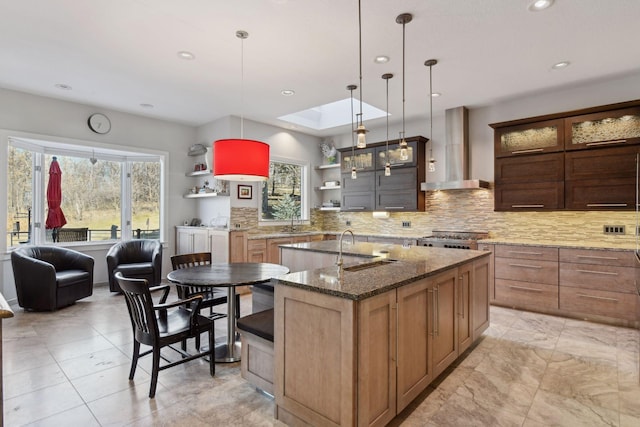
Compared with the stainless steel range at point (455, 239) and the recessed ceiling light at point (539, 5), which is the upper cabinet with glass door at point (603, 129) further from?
the recessed ceiling light at point (539, 5)

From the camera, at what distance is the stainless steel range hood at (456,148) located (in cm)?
523

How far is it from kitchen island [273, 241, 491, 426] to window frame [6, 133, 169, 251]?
186 inches

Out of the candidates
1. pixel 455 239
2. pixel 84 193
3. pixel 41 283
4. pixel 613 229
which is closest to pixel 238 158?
pixel 41 283

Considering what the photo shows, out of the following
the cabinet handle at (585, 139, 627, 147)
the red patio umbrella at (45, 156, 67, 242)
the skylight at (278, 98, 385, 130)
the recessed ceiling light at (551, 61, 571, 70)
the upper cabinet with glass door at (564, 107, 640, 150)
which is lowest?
the red patio umbrella at (45, 156, 67, 242)

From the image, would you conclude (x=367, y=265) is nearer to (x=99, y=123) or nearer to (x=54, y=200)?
(x=99, y=123)

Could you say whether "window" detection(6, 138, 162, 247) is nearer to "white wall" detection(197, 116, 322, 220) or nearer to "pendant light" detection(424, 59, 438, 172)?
"white wall" detection(197, 116, 322, 220)

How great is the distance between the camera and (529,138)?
4.59 meters

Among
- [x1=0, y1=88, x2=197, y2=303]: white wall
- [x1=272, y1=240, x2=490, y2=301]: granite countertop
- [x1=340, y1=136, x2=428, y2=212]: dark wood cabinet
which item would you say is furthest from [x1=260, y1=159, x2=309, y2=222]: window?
[x1=272, y1=240, x2=490, y2=301]: granite countertop

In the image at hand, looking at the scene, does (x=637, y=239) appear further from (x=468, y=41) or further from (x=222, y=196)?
(x=222, y=196)

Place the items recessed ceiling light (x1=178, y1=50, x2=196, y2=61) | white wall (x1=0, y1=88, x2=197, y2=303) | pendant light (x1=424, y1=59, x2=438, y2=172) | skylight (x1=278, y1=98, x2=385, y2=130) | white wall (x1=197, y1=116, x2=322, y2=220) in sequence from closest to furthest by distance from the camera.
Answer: recessed ceiling light (x1=178, y1=50, x2=196, y2=61) → pendant light (x1=424, y1=59, x2=438, y2=172) → white wall (x1=0, y1=88, x2=197, y2=303) → white wall (x1=197, y1=116, x2=322, y2=220) → skylight (x1=278, y1=98, x2=385, y2=130)

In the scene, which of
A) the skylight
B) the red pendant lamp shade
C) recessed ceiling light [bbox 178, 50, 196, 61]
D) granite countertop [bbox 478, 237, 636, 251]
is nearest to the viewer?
the red pendant lamp shade

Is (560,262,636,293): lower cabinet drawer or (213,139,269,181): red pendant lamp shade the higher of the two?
(213,139,269,181): red pendant lamp shade

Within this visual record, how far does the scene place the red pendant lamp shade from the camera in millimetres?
2906

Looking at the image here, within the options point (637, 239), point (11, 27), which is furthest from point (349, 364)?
point (637, 239)
